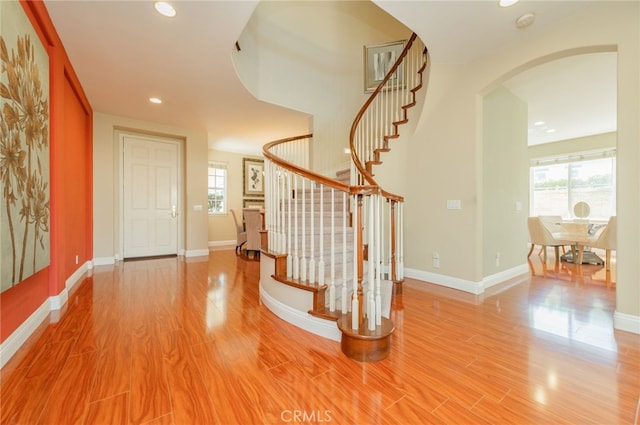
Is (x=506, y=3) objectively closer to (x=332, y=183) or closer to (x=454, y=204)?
(x=454, y=204)

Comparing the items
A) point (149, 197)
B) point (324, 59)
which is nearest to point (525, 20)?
point (324, 59)

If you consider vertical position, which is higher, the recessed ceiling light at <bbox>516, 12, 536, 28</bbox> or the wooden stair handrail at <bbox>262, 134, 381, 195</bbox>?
the recessed ceiling light at <bbox>516, 12, 536, 28</bbox>

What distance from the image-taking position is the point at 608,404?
1337mm

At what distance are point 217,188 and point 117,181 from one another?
248 centimetres

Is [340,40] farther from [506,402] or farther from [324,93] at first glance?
[506,402]

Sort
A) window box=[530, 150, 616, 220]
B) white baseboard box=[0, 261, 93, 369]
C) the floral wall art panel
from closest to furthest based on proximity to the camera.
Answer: the floral wall art panel, white baseboard box=[0, 261, 93, 369], window box=[530, 150, 616, 220]

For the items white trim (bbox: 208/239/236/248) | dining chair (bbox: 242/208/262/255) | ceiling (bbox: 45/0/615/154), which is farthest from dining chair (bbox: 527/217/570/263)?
white trim (bbox: 208/239/236/248)

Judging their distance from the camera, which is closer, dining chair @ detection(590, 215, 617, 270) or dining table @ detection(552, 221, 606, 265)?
dining chair @ detection(590, 215, 617, 270)

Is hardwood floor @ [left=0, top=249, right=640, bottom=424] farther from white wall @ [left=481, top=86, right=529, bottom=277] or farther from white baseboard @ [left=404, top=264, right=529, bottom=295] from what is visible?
white wall @ [left=481, top=86, right=529, bottom=277]

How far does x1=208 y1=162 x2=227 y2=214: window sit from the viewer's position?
7102mm

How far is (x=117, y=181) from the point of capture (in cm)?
492

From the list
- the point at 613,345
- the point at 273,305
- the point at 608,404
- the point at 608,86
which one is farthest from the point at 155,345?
the point at 608,86

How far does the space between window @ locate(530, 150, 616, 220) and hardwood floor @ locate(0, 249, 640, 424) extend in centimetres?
513

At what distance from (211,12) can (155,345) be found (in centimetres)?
277
